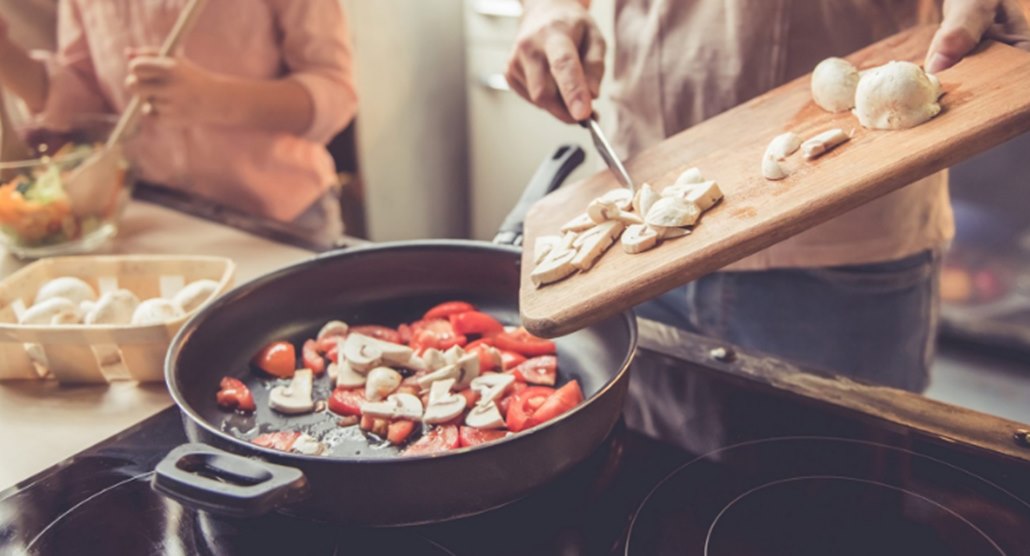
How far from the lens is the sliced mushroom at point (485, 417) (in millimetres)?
813

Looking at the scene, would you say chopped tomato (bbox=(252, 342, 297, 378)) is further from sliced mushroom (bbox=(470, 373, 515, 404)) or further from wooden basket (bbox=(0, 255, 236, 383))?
sliced mushroom (bbox=(470, 373, 515, 404))

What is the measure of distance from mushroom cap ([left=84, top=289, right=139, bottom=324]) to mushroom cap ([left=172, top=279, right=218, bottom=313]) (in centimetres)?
5

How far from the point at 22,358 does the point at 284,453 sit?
1.68 feet

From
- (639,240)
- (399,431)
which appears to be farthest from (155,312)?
(639,240)

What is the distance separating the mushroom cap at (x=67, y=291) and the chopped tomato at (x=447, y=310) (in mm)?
431

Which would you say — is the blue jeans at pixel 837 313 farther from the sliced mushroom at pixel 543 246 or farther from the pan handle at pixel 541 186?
the sliced mushroom at pixel 543 246

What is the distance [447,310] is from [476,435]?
25cm

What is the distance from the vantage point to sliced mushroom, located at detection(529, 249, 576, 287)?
78cm

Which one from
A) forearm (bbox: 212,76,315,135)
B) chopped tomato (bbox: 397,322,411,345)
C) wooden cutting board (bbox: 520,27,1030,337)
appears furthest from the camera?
forearm (bbox: 212,76,315,135)

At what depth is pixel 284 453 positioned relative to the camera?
64cm

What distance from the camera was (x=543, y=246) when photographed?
86 cm

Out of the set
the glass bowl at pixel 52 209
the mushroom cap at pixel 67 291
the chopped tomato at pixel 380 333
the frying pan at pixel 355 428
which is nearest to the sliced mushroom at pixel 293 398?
the frying pan at pixel 355 428

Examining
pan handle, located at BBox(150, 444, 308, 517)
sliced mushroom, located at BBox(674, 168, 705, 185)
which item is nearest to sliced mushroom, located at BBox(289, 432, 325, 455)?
pan handle, located at BBox(150, 444, 308, 517)

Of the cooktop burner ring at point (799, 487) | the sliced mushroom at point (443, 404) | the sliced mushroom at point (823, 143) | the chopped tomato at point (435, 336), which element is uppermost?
the sliced mushroom at point (823, 143)
